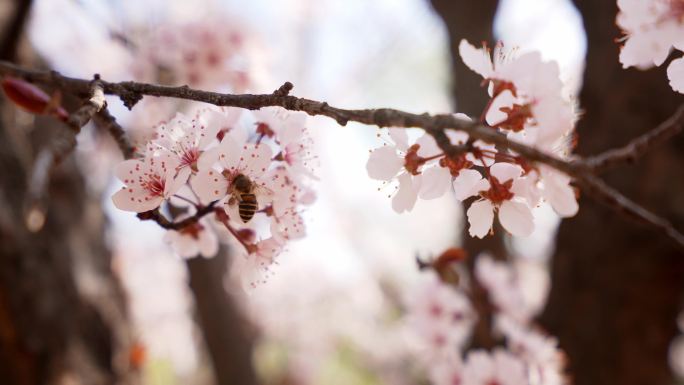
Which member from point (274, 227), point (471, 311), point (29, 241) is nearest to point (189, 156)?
point (274, 227)

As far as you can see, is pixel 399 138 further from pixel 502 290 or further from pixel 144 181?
pixel 502 290

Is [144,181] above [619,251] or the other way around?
the other way around

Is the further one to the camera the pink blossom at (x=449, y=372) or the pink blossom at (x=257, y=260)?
the pink blossom at (x=449, y=372)

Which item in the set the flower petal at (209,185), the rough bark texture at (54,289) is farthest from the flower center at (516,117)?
the rough bark texture at (54,289)

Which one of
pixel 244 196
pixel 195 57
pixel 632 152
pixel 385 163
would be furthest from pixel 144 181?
pixel 195 57

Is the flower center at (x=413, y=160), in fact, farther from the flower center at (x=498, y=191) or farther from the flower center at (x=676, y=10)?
the flower center at (x=676, y=10)

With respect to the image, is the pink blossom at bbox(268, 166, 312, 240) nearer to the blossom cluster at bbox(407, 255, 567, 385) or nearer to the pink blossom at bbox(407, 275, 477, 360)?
the blossom cluster at bbox(407, 255, 567, 385)
